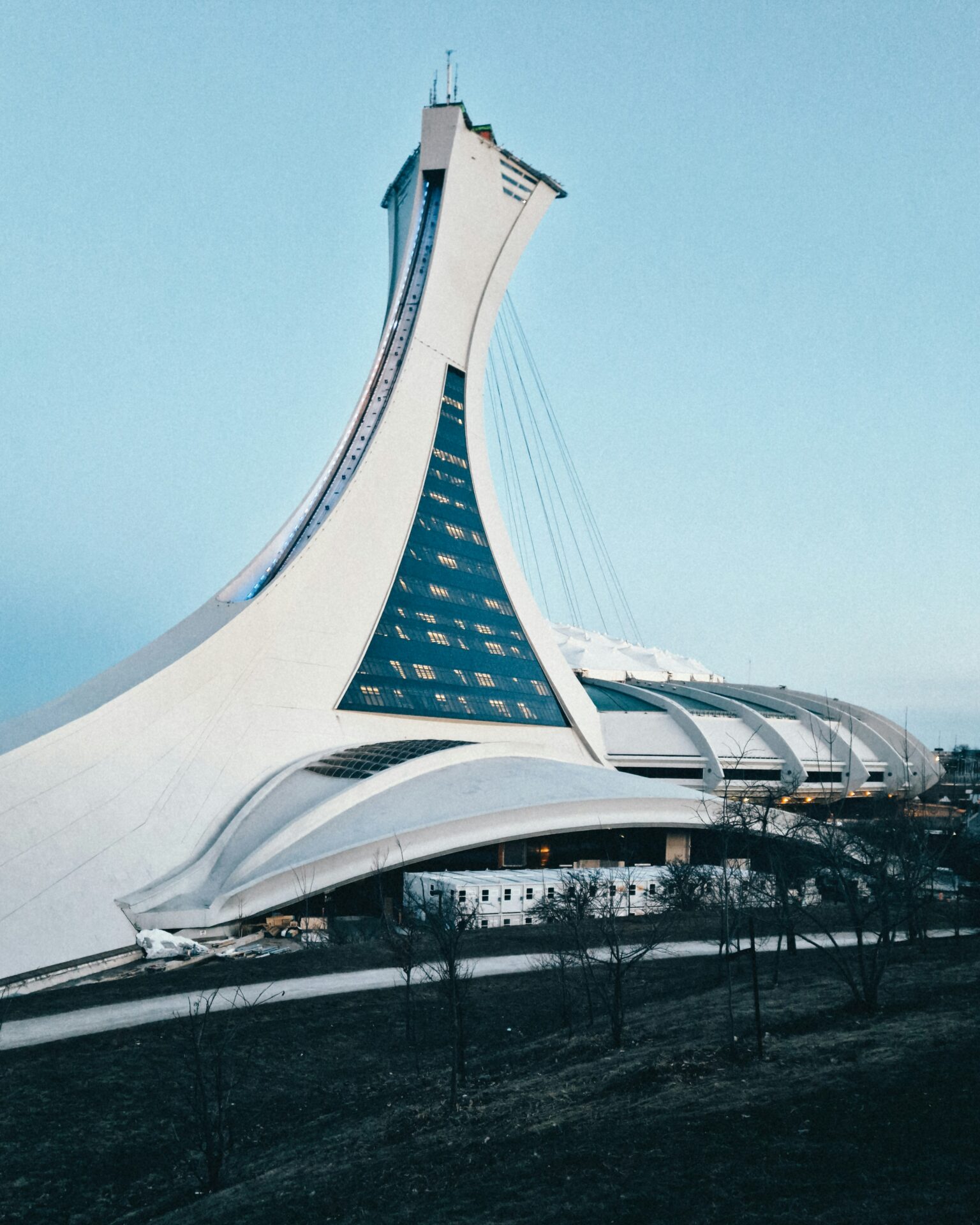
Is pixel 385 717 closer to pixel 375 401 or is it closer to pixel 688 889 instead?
pixel 688 889

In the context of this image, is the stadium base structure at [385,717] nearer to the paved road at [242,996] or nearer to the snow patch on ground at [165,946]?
the snow patch on ground at [165,946]

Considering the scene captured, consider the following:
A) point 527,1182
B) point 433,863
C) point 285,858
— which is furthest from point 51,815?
point 527,1182

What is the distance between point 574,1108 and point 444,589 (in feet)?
114

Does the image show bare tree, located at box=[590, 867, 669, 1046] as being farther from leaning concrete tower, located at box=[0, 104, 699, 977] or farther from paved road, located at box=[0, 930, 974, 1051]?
leaning concrete tower, located at box=[0, 104, 699, 977]

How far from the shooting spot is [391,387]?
153 ft

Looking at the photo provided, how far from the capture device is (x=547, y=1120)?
445 inches

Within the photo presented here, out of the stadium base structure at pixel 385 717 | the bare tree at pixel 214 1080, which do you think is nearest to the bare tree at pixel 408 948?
the stadium base structure at pixel 385 717

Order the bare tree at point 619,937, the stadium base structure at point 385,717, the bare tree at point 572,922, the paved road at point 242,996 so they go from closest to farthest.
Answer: the bare tree at point 619,937 < the paved road at point 242,996 < the bare tree at point 572,922 < the stadium base structure at point 385,717

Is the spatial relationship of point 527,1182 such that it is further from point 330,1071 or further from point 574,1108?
point 330,1071

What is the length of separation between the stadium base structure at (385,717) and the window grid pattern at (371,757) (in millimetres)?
103

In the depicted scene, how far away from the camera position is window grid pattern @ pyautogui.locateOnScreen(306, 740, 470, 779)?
119ft

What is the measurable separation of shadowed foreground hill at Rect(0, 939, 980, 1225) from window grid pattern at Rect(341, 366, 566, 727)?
2320cm

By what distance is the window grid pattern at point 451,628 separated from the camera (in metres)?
42.2

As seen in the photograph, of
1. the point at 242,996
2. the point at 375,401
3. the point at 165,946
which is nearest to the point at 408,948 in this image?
the point at 242,996
